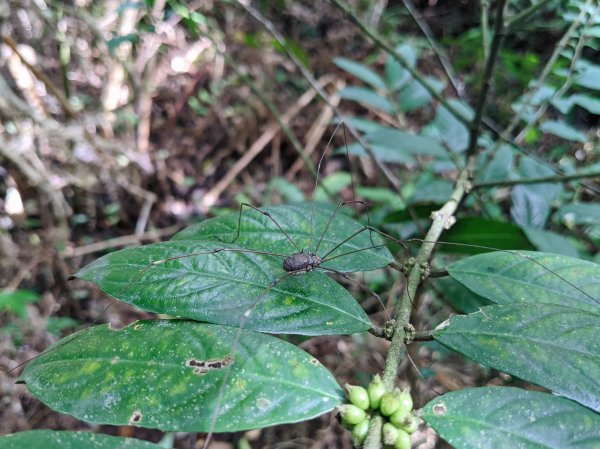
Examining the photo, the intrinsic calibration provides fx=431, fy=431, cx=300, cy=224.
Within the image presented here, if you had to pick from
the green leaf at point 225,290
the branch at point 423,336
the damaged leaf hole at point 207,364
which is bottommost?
the branch at point 423,336

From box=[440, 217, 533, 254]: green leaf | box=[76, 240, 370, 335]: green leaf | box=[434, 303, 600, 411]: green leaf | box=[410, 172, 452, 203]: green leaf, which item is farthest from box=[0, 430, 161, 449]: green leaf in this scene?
box=[410, 172, 452, 203]: green leaf

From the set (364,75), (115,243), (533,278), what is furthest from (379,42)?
(115,243)

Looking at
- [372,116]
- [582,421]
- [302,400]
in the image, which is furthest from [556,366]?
[372,116]

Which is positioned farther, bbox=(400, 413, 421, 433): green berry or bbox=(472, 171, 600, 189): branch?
bbox=(472, 171, 600, 189): branch

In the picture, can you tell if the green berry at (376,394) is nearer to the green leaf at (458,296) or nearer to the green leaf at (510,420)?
the green leaf at (510,420)

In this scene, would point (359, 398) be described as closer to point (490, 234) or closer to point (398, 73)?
point (490, 234)

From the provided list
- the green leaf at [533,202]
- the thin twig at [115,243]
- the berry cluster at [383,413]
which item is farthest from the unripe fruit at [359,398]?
the thin twig at [115,243]

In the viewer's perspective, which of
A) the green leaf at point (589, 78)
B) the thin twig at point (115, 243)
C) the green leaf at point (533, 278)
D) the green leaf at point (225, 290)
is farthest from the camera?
the thin twig at point (115, 243)

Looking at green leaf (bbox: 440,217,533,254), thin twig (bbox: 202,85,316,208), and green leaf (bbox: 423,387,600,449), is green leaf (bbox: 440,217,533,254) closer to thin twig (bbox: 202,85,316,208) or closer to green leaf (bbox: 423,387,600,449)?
green leaf (bbox: 423,387,600,449)
